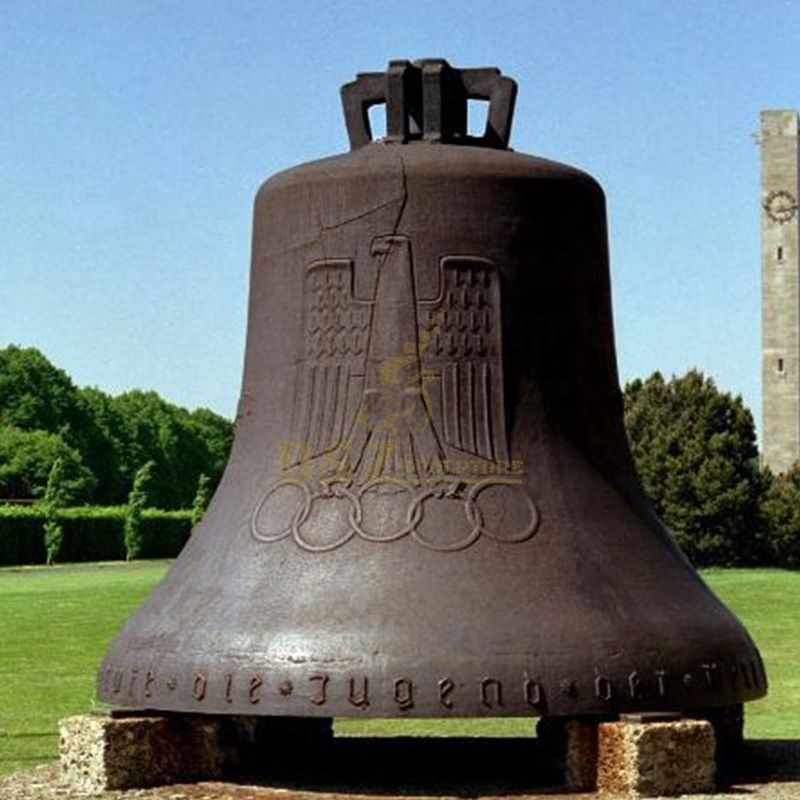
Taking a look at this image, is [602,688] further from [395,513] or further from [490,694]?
[395,513]

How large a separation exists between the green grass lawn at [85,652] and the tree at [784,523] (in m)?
5.65

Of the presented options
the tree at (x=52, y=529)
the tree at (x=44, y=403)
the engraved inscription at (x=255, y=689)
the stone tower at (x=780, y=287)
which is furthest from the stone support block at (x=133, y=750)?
the tree at (x=44, y=403)

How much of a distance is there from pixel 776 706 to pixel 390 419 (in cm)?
652

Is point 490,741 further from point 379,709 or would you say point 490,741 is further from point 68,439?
point 68,439

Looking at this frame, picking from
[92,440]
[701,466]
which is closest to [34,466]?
[92,440]

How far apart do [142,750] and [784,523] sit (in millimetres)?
37260

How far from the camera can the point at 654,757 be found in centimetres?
747

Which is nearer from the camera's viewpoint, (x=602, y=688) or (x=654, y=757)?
(x=654, y=757)

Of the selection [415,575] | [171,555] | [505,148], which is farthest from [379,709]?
[171,555]

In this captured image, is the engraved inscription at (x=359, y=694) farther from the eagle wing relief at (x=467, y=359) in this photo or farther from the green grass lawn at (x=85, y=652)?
the green grass lawn at (x=85, y=652)

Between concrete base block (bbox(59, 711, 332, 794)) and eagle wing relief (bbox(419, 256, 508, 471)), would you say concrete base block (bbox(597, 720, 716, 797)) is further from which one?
concrete base block (bbox(59, 711, 332, 794))

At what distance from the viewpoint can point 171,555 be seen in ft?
210

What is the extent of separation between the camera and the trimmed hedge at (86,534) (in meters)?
55.4

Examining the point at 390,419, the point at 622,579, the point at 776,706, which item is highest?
the point at 390,419
